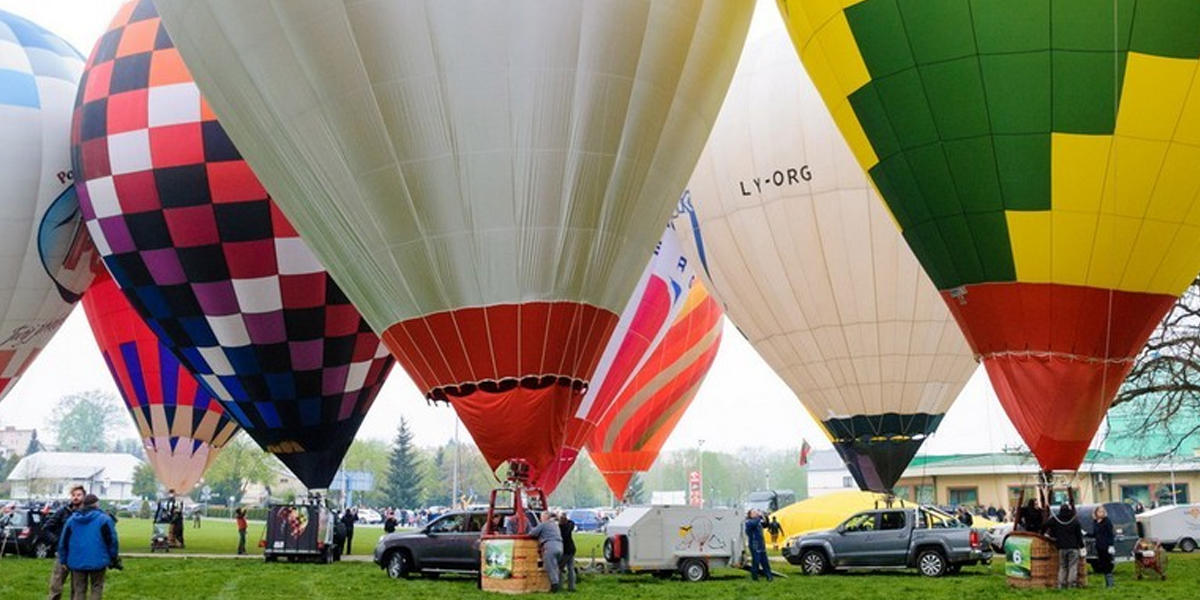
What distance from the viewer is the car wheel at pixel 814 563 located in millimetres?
15547

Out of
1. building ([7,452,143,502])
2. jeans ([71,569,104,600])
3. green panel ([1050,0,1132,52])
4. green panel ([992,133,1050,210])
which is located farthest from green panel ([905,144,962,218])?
building ([7,452,143,502])

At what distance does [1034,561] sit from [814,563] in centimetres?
464

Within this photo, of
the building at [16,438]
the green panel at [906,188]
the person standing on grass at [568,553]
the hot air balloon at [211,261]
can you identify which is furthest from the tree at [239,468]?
the green panel at [906,188]

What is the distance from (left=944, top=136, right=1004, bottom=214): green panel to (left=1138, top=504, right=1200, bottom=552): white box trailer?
14.6m

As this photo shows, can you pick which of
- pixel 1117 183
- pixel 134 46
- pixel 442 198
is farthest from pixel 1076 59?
pixel 134 46

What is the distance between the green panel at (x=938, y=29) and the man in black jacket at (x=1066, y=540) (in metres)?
4.41

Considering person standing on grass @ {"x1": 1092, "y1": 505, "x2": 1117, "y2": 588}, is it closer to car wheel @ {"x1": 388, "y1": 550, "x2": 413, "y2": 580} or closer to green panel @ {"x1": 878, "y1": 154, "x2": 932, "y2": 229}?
green panel @ {"x1": 878, "y1": 154, "x2": 932, "y2": 229}

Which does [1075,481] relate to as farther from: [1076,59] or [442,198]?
[442,198]

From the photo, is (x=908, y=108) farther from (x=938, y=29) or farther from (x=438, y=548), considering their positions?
(x=438, y=548)

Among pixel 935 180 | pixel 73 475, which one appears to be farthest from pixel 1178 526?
pixel 73 475

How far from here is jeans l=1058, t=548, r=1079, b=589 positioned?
11.2 meters

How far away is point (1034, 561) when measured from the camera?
1128cm

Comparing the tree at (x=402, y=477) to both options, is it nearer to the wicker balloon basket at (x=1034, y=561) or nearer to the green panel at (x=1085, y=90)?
the wicker balloon basket at (x=1034, y=561)

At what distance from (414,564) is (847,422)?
609 cm
